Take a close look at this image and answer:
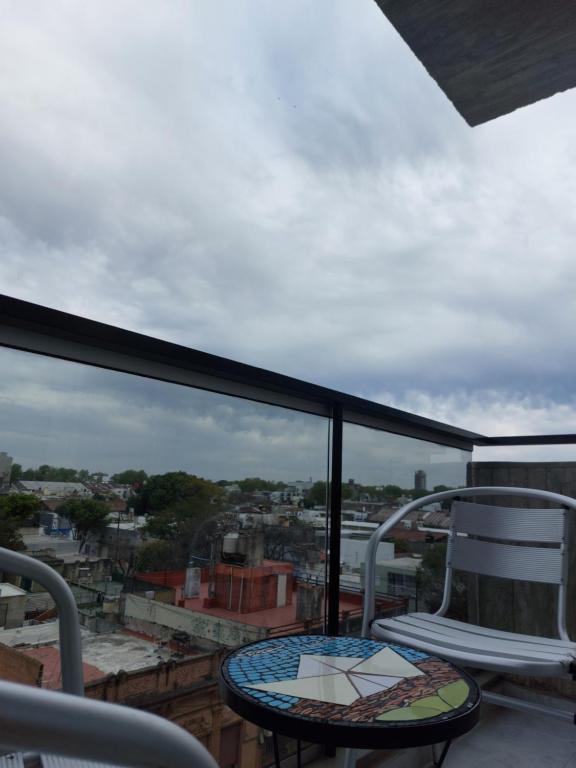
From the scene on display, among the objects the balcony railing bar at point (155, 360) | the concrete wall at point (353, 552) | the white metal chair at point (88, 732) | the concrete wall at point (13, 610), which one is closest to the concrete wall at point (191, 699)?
the concrete wall at point (13, 610)

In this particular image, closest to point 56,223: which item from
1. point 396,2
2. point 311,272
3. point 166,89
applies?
point 166,89

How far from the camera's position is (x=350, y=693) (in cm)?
99

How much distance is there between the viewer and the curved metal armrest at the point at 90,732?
0.29m

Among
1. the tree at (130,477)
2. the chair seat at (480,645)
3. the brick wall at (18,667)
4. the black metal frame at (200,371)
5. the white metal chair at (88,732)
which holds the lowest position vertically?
the chair seat at (480,645)

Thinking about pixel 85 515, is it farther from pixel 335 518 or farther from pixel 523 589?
pixel 523 589

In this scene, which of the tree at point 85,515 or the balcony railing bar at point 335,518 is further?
the balcony railing bar at point 335,518

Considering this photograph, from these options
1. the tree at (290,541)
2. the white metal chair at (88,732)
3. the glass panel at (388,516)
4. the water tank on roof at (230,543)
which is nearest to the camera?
the white metal chair at (88,732)

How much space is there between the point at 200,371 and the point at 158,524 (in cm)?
46

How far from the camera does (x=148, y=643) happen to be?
1424mm

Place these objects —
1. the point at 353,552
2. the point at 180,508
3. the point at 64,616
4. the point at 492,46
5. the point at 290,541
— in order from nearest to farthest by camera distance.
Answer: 1. the point at 64,616
2. the point at 180,508
3. the point at 290,541
4. the point at 492,46
5. the point at 353,552

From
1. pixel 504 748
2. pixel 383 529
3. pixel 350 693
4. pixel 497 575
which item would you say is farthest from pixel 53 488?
pixel 504 748

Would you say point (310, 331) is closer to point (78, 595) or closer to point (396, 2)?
point (396, 2)

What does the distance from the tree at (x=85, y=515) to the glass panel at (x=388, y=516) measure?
Answer: 1012 millimetres

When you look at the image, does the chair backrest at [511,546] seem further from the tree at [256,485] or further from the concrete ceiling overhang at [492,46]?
the concrete ceiling overhang at [492,46]
